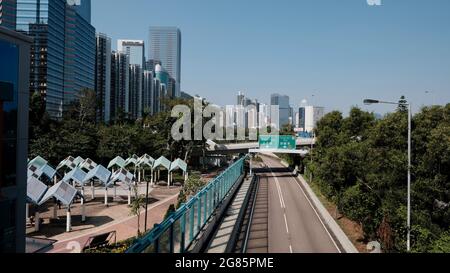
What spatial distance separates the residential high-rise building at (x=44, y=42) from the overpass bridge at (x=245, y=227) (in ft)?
200

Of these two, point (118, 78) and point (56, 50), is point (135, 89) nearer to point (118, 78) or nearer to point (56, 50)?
point (118, 78)

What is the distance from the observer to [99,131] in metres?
49.5

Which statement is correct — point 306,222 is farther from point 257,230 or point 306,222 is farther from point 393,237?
point 393,237

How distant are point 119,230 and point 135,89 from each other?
105 meters

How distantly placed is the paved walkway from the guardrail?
6.14 meters

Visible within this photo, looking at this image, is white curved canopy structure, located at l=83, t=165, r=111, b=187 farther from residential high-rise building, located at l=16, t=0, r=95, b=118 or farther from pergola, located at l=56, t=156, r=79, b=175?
residential high-rise building, located at l=16, t=0, r=95, b=118

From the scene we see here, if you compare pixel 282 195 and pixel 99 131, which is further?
pixel 99 131

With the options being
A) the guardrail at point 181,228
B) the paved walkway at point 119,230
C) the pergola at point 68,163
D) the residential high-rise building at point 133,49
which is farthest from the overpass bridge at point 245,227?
the residential high-rise building at point 133,49

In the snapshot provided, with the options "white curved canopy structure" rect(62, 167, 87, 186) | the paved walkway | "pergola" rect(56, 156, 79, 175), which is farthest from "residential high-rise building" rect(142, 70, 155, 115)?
the paved walkway

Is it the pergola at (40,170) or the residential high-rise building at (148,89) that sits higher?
the residential high-rise building at (148,89)

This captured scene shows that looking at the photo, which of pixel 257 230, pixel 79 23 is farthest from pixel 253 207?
pixel 79 23

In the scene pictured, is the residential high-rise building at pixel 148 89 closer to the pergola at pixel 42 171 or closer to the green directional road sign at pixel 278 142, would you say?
the green directional road sign at pixel 278 142

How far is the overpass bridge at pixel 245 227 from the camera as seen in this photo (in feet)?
30.8
